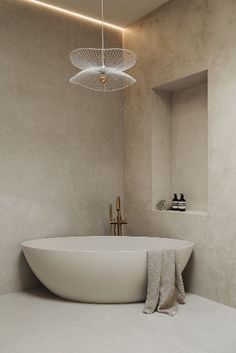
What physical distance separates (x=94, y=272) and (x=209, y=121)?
1633mm

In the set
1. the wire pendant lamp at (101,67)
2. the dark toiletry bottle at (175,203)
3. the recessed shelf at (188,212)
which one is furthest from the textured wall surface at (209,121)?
the wire pendant lamp at (101,67)

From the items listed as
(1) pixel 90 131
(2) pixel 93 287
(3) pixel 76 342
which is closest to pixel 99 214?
(1) pixel 90 131

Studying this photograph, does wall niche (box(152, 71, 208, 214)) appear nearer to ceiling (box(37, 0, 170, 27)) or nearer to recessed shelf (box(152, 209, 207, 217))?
recessed shelf (box(152, 209, 207, 217))

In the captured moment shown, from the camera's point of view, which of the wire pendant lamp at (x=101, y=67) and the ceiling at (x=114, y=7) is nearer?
the wire pendant lamp at (x=101, y=67)

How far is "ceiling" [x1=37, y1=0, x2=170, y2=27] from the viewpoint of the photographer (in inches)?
144

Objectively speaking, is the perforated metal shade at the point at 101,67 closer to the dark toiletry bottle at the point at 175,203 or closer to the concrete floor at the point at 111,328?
the dark toiletry bottle at the point at 175,203

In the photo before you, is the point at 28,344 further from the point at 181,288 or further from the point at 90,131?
the point at 90,131

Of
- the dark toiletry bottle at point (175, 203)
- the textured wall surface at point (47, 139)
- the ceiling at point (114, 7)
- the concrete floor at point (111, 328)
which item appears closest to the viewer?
the concrete floor at point (111, 328)

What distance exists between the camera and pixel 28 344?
2.31 metres

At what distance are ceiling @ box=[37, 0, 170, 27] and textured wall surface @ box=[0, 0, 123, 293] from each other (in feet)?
0.50

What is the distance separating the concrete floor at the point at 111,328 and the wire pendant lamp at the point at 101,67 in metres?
1.72

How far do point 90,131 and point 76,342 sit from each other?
231 cm

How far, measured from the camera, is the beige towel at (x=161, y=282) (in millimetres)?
2891

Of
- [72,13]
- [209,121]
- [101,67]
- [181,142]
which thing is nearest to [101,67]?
[101,67]
